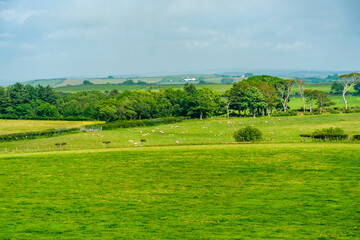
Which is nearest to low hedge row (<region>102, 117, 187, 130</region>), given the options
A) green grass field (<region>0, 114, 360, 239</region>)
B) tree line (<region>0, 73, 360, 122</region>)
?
tree line (<region>0, 73, 360, 122</region>)

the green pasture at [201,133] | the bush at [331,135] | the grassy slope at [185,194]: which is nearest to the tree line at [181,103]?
the green pasture at [201,133]

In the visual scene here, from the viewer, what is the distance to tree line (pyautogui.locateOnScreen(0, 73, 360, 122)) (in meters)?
122

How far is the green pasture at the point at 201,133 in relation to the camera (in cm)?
7038

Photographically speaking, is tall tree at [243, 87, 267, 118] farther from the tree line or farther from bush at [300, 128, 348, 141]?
bush at [300, 128, 348, 141]

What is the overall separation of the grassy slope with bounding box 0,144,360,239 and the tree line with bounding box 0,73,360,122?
231 ft

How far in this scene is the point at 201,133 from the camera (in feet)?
283

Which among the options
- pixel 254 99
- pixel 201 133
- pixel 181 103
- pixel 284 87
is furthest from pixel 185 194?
pixel 284 87

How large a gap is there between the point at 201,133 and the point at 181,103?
165ft

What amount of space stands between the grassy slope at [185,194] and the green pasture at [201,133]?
57.5 ft

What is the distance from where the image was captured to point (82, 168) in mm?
44938

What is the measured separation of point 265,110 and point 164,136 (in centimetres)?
6093

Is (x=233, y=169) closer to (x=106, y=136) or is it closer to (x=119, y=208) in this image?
(x=119, y=208)

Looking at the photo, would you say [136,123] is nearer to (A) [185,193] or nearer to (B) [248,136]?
(B) [248,136]

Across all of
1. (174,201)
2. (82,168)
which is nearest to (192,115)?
(82,168)
